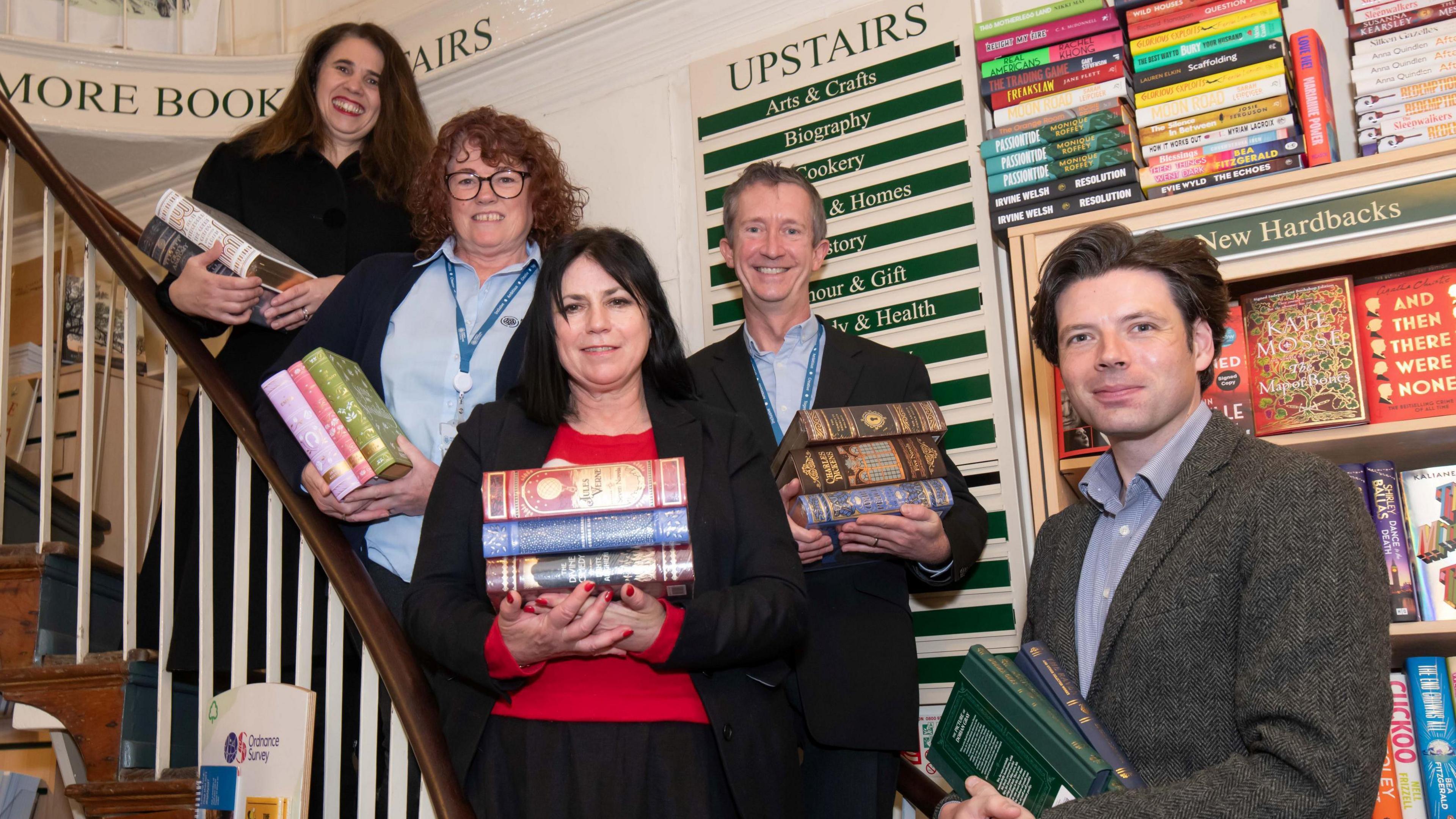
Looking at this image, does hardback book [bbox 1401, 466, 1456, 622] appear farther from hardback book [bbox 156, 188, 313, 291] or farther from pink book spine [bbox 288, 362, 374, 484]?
hardback book [bbox 156, 188, 313, 291]

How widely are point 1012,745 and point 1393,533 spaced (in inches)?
44.1

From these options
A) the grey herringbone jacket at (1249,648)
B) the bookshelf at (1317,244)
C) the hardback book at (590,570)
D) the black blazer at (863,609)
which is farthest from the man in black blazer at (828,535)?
the grey herringbone jacket at (1249,648)

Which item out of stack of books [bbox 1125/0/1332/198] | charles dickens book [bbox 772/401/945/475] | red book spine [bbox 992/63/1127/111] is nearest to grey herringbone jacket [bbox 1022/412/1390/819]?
charles dickens book [bbox 772/401/945/475]

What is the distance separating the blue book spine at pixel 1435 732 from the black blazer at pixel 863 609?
814 millimetres

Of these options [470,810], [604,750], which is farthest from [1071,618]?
[470,810]

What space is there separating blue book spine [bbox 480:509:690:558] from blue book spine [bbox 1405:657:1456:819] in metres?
1.48

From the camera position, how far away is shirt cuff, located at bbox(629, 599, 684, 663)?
1.60m

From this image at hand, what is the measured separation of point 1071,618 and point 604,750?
70 cm

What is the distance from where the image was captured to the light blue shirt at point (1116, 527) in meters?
1.60

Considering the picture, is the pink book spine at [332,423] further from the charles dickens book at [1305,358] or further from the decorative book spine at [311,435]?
the charles dickens book at [1305,358]

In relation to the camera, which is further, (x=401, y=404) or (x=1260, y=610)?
(x=401, y=404)

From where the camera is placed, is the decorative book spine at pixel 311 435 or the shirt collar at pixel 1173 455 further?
the decorative book spine at pixel 311 435

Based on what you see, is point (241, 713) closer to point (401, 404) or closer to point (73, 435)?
point (401, 404)

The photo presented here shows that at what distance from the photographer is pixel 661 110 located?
3635 mm
